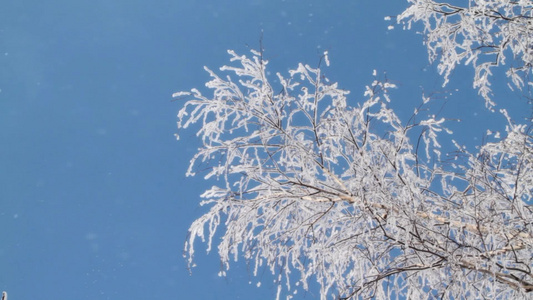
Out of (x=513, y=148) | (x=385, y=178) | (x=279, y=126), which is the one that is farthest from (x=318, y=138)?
(x=513, y=148)

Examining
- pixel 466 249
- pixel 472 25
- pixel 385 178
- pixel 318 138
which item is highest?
pixel 472 25

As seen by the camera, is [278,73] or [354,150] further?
[278,73]

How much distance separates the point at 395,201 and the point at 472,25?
200cm

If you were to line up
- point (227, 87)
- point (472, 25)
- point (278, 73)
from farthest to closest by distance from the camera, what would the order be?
point (472, 25) → point (278, 73) → point (227, 87)

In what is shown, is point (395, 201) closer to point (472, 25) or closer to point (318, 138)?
point (318, 138)

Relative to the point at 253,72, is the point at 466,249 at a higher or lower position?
lower

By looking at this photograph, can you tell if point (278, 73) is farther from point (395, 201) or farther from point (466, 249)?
point (466, 249)

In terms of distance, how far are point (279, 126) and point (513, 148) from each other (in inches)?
79.5

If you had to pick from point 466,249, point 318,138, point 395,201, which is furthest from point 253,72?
point 466,249

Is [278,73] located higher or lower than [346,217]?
higher

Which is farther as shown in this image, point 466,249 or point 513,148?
point 513,148

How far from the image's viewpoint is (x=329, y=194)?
462 cm

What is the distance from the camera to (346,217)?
15.0ft

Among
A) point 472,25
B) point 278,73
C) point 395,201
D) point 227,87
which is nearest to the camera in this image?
point 395,201
